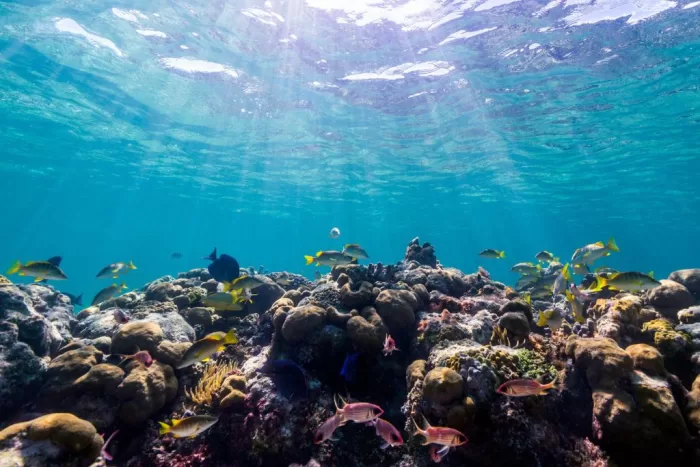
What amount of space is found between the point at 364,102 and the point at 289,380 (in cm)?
Result: 1785

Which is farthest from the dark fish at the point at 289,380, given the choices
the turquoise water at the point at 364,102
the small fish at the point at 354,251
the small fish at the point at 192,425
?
the turquoise water at the point at 364,102

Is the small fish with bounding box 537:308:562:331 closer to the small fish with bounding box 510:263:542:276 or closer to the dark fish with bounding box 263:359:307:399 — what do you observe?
the dark fish with bounding box 263:359:307:399

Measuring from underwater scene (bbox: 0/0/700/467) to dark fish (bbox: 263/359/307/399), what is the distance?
0.03 metres

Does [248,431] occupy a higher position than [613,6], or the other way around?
[613,6]

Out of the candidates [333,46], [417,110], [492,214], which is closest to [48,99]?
[333,46]

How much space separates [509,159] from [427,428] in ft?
90.6

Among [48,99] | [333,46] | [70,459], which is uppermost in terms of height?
[333,46]

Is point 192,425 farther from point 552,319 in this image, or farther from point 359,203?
point 359,203

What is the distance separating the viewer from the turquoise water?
14.8 meters

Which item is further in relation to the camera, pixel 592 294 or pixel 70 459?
→ pixel 592 294

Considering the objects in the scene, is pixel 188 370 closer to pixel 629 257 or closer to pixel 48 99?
pixel 48 99

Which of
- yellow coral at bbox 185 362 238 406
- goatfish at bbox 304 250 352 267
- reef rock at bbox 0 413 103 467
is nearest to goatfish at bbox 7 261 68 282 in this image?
yellow coral at bbox 185 362 238 406

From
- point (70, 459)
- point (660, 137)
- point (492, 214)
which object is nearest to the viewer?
point (70, 459)

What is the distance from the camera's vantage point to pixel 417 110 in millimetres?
20828
